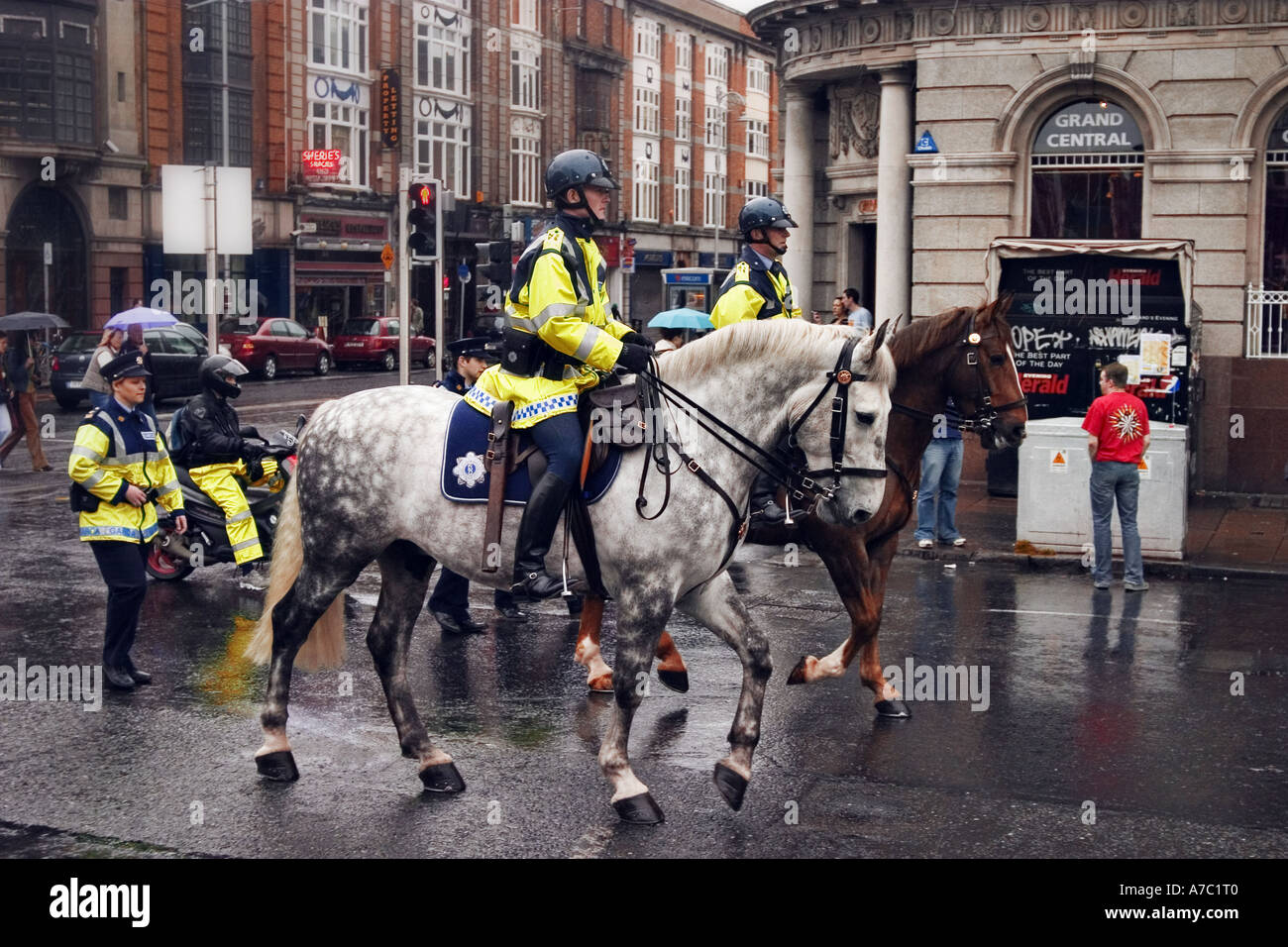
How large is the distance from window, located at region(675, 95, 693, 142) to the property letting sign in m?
25.2

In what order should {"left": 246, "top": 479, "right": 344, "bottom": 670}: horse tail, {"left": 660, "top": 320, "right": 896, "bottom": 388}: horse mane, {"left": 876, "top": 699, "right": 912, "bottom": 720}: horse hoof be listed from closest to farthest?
1. {"left": 660, "top": 320, "right": 896, "bottom": 388}: horse mane
2. {"left": 246, "top": 479, "right": 344, "bottom": 670}: horse tail
3. {"left": 876, "top": 699, "right": 912, "bottom": 720}: horse hoof

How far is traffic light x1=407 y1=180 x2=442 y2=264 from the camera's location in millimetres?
17484

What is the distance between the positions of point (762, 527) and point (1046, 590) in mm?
4545

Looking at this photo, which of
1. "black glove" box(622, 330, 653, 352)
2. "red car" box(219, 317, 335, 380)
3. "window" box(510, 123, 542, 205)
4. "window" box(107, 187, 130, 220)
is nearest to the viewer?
"black glove" box(622, 330, 653, 352)

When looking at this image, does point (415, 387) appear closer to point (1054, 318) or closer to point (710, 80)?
point (1054, 318)

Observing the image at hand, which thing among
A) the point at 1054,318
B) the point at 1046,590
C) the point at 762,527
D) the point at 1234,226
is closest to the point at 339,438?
the point at 762,527

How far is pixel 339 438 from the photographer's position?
7676 millimetres

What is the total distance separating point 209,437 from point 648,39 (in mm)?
58455

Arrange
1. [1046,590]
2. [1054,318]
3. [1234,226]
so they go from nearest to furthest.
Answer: [1046,590] → [1054,318] → [1234,226]

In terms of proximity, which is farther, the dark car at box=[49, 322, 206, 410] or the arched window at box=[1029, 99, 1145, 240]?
the dark car at box=[49, 322, 206, 410]

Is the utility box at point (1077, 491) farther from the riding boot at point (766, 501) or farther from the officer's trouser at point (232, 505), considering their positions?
the officer's trouser at point (232, 505)

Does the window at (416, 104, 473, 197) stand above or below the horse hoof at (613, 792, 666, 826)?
above

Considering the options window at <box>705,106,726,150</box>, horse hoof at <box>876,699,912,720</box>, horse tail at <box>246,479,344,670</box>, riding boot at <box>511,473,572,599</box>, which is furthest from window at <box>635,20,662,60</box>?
riding boot at <box>511,473,572,599</box>

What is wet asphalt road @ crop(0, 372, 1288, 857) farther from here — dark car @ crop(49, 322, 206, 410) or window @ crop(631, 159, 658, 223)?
window @ crop(631, 159, 658, 223)
